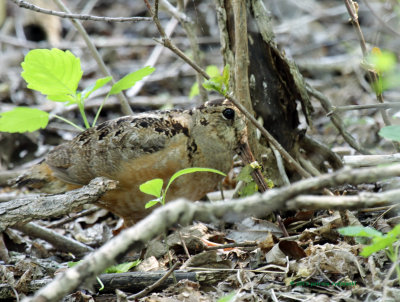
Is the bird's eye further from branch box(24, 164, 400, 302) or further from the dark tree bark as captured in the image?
branch box(24, 164, 400, 302)

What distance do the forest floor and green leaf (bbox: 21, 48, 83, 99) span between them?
42.3 inches

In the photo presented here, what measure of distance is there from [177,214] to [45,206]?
162 cm

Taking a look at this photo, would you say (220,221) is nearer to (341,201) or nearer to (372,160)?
(341,201)

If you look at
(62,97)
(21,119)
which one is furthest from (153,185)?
(21,119)

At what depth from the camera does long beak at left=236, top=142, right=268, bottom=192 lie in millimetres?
3861

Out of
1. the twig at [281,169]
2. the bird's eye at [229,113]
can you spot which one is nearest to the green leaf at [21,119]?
the bird's eye at [229,113]

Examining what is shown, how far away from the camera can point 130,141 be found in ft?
13.4

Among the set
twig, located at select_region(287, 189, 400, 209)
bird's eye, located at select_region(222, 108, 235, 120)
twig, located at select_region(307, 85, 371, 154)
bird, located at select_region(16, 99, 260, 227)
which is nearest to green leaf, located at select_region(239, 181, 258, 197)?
bird, located at select_region(16, 99, 260, 227)

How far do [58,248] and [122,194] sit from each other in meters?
0.82

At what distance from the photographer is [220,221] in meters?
2.34

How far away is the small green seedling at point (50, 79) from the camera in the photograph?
3.39 metres

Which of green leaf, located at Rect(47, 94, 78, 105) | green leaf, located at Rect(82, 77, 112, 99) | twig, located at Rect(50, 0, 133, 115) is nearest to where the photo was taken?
green leaf, located at Rect(82, 77, 112, 99)

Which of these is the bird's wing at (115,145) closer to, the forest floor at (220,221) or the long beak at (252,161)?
the long beak at (252,161)

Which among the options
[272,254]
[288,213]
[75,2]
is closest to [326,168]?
[288,213]
